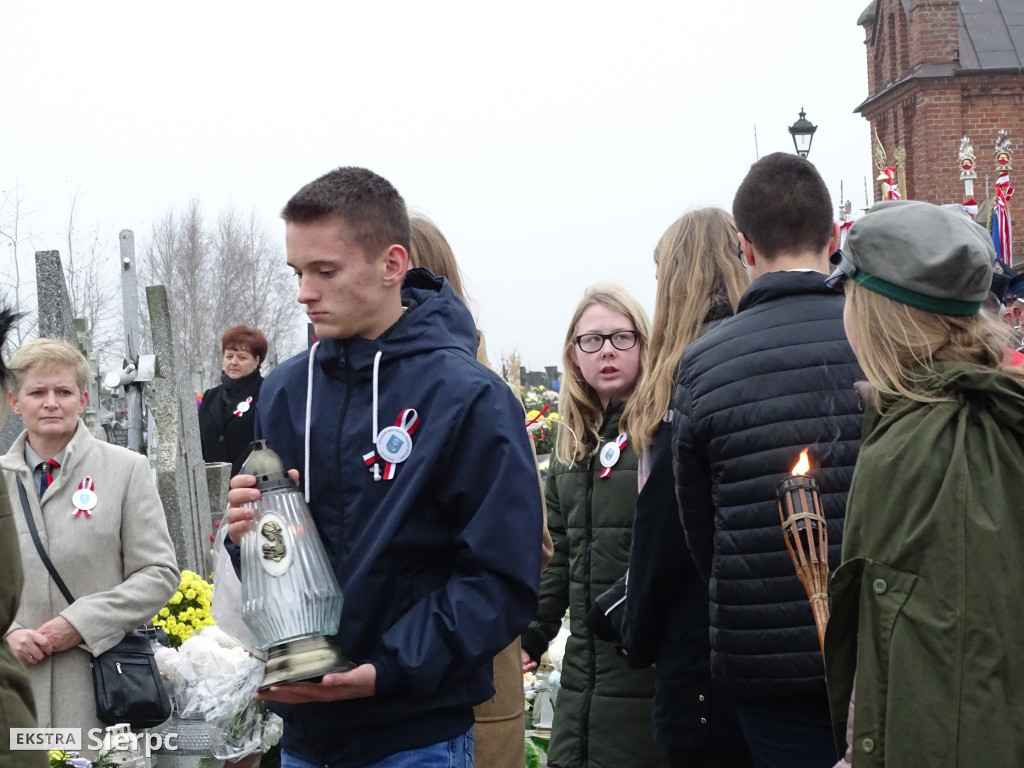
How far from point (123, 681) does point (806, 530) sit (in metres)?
3.06

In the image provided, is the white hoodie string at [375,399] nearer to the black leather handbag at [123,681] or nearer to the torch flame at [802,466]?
the torch flame at [802,466]

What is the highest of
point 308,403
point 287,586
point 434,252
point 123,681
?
point 434,252

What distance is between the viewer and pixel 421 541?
291 centimetres

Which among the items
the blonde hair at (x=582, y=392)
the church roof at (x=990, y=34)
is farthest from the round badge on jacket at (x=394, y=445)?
the church roof at (x=990, y=34)

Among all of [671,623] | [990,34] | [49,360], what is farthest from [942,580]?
[990,34]

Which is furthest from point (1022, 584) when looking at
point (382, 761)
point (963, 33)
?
point (963, 33)

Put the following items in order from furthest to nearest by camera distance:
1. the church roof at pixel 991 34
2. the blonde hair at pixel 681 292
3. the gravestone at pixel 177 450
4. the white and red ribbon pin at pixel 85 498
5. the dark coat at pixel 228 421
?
the church roof at pixel 991 34
the dark coat at pixel 228 421
the gravestone at pixel 177 450
the white and red ribbon pin at pixel 85 498
the blonde hair at pixel 681 292

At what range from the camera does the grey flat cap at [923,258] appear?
251 centimetres

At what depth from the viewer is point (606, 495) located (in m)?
4.54

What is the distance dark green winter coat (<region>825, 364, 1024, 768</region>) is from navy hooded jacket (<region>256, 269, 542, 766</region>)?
0.80 meters

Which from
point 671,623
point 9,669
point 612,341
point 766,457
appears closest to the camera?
point 9,669

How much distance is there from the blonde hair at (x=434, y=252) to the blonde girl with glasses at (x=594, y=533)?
64cm

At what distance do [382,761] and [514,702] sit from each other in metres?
1.60

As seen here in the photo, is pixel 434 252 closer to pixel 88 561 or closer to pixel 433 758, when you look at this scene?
pixel 88 561
